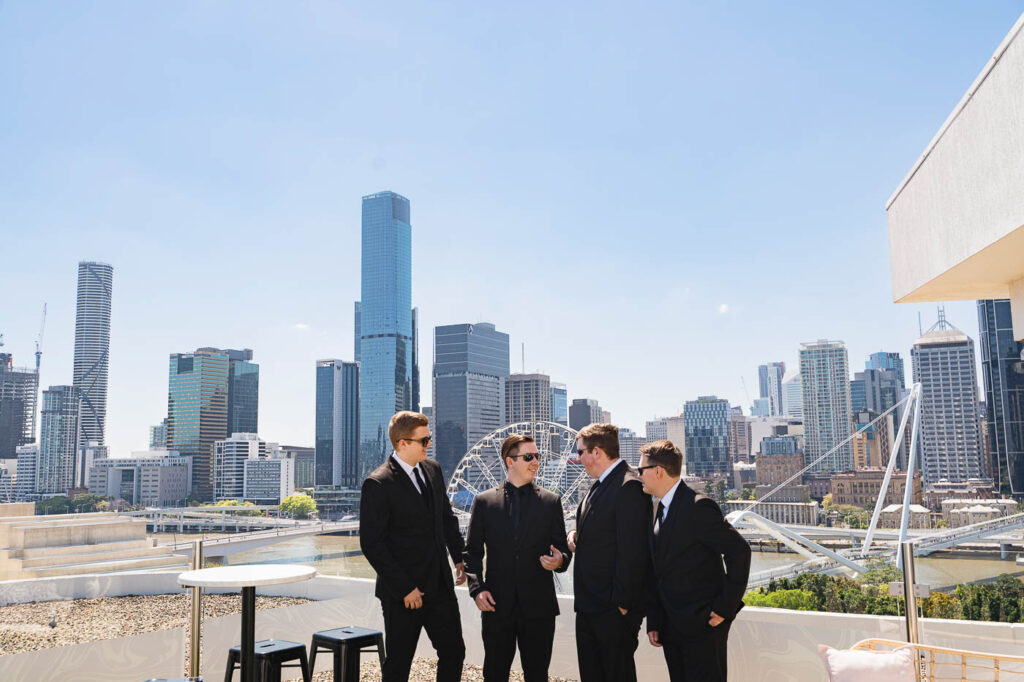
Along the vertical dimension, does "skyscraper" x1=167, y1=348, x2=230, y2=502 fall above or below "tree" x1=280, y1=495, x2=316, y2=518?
above

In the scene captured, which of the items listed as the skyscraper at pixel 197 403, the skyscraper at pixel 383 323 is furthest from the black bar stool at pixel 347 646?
the skyscraper at pixel 197 403

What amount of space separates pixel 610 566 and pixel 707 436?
15000cm

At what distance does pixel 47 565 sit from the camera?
5254mm

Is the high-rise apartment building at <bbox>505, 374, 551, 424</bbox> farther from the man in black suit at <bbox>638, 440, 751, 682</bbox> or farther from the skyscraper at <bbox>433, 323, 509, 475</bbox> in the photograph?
the man in black suit at <bbox>638, 440, 751, 682</bbox>

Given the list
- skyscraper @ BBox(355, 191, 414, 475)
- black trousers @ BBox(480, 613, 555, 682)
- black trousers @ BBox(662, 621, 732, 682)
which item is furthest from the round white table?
skyscraper @ BBox(355, 191, 414, 475)

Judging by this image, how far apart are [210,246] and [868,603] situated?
9662 cm

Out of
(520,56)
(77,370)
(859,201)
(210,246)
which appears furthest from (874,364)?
(77,370)

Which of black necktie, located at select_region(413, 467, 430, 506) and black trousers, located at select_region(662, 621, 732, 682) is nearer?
black trousers, located at select_region(662, 621, 732, 682)

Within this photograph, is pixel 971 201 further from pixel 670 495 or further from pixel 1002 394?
pixel 1002 394

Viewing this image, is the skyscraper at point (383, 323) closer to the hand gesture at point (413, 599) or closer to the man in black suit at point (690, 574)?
the hand gesture at point (413, 599)

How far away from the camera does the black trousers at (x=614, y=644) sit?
331cm

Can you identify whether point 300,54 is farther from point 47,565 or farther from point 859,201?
point 859,201

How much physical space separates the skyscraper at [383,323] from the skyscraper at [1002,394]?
3876 inches

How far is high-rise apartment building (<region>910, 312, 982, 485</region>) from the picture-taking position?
111m
